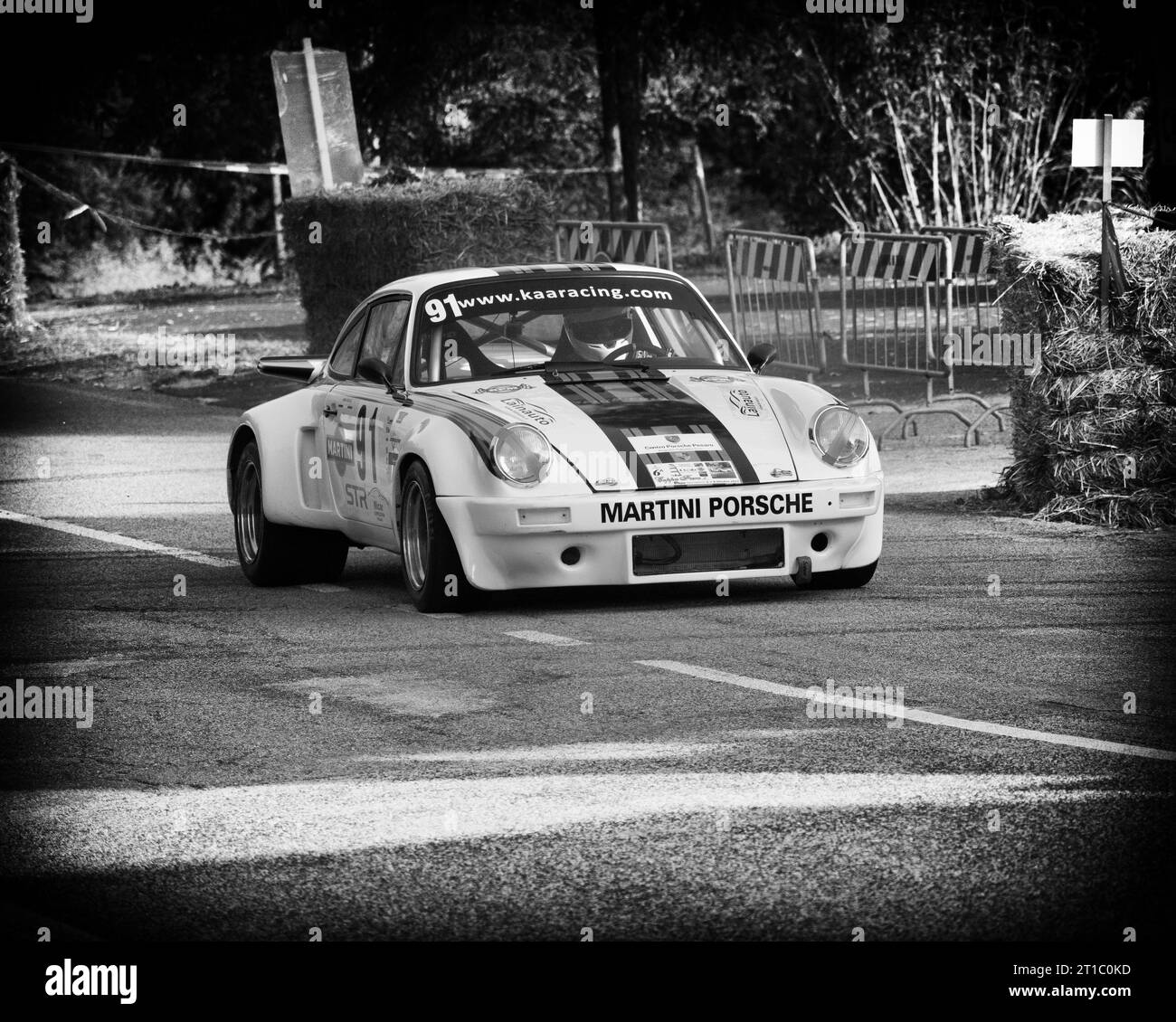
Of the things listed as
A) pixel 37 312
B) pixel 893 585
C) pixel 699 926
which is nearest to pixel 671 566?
pixel 893 585

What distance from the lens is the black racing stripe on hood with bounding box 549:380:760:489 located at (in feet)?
29.9

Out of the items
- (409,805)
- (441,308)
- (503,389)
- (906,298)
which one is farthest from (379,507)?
(906,298)

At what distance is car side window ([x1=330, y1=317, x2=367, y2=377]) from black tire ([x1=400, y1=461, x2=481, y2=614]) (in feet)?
4.69

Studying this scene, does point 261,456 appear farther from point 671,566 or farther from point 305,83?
point 305,83

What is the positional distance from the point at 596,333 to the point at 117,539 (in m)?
3.36

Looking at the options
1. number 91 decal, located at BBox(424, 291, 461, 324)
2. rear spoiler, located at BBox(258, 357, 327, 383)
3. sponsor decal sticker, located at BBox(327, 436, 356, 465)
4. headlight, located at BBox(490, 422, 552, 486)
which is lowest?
sponsor decal sticker, located at BBox(327, 436, 356, 465)

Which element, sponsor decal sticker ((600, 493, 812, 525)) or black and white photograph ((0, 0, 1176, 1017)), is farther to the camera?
sponsor decal sticker ((600, 493, 812, 525))

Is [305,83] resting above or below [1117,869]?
above

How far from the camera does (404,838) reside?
18.8 feet

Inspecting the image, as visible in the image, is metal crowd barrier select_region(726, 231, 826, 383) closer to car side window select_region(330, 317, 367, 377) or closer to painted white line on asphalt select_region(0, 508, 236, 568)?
painted white line on asphalt select_region(0, 508, 236, 568)

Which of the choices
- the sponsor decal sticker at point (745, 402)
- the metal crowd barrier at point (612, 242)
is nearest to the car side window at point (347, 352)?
the sponsor decal sticker at point (745, 402)

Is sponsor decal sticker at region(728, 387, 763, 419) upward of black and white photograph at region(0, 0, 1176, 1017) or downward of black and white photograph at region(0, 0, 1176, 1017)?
upward

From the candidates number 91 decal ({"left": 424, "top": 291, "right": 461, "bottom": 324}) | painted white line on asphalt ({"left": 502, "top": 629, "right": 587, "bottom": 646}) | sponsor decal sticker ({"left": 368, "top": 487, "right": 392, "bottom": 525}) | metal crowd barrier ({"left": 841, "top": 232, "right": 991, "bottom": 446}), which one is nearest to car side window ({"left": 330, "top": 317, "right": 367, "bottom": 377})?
number 91 decal ({"left": 424, "top": 291, "right": 461, "bottom": 324})

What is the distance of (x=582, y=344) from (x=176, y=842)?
15.7ft
